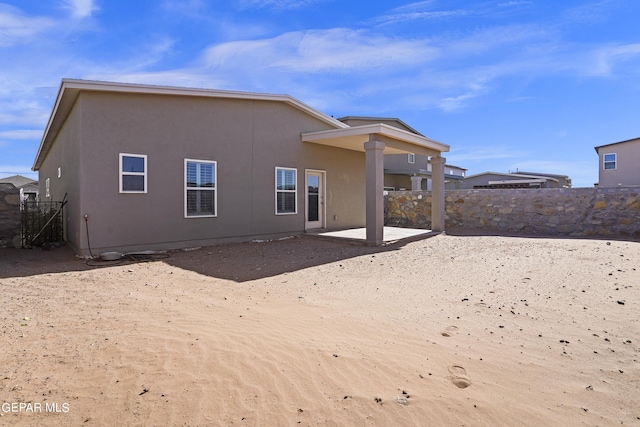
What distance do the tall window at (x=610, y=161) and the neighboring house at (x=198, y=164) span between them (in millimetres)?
16349

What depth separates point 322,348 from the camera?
12.3 ft

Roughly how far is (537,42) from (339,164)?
713 cm

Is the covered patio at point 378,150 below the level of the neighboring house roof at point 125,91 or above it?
below

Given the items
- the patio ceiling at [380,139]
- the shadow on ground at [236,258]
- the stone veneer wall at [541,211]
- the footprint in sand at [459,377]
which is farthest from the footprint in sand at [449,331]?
the stone veneer wall at [541,211]

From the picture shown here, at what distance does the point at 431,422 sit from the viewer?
8.63 ft

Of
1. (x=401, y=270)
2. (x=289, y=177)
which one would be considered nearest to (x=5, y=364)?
(x=401, y=270)

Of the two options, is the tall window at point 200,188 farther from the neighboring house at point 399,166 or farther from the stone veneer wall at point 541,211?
the neighboring house at point 399,166

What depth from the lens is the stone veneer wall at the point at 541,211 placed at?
39.1ft

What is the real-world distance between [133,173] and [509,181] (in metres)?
25.9

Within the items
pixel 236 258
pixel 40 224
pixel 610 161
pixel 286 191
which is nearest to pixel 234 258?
pixel 236 258

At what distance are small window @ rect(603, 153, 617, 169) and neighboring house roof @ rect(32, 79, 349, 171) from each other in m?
Result: 19.6

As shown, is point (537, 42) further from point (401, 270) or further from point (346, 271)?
point (346, 271)

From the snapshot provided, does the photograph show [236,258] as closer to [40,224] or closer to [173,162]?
[173,162]

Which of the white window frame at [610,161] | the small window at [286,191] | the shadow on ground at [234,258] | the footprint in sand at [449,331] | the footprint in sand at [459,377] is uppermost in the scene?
the white window frame at [610,161]
